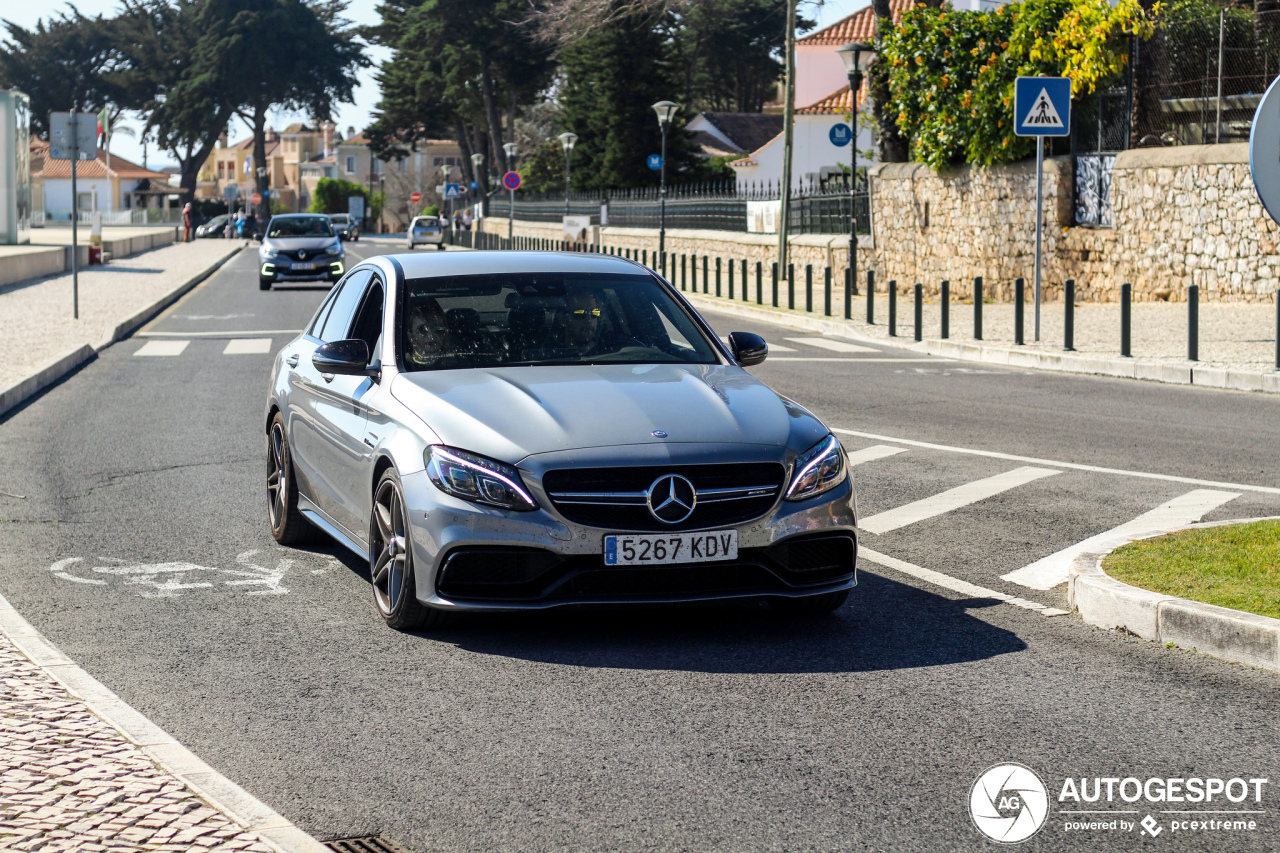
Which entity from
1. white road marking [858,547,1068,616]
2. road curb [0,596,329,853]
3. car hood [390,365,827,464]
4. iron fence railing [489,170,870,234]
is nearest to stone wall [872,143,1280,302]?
iron fence railing [489,170,870,234]

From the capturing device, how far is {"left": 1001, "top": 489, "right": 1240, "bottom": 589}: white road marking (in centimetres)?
724

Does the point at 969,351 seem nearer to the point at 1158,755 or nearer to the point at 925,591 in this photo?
the point at 925,591

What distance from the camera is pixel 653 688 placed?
17.9 feet

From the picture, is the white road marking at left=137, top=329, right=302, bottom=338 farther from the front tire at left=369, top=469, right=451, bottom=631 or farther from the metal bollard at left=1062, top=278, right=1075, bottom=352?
the front tire at left=369, top=469, right=451, bottom=631

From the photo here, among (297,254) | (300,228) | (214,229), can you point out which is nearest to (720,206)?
(300,228)

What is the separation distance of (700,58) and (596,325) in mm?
99807

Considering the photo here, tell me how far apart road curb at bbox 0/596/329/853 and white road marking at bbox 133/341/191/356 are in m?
14.9

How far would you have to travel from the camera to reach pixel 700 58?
104000 millimetres

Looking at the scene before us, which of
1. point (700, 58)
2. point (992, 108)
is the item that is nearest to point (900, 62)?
point (992, 108)

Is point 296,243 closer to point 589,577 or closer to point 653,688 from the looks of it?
point 589,577

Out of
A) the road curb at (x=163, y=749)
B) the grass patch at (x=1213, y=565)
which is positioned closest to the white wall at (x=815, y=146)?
the grass patch at (x=1213, y=565)

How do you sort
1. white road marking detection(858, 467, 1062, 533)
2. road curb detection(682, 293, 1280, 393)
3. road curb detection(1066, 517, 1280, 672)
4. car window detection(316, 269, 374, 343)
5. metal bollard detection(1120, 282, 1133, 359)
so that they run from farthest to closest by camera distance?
metal bollard detection(1120, 282, 1133, 359)
road curb detection(682, 293, 1280, 393)
white road marking detection(858, 467, 1062, 533)
car window detection(316, 269, 374, 343)
road curb detection(1066, 517, 1280, 672)

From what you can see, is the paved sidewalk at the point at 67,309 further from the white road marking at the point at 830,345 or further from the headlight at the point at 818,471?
the headlight at the point at 818,471

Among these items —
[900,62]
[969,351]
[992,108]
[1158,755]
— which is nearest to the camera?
[1158,755]
